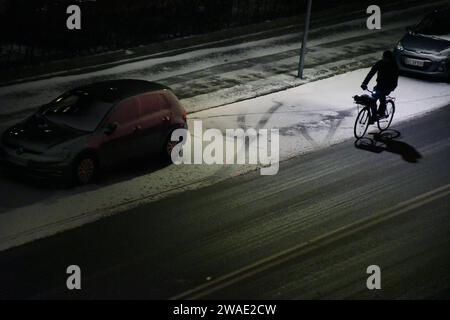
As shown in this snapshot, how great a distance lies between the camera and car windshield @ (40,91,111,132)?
13.1 metres

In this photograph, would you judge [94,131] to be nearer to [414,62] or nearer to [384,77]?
[384,77]

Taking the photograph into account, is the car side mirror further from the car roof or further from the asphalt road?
the asphalt road

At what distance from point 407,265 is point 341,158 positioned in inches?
182

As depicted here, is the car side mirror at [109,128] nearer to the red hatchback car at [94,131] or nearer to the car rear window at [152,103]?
the red hatchback car at [94,131]

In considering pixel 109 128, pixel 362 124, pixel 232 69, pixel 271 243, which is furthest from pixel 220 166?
pixel 232 69

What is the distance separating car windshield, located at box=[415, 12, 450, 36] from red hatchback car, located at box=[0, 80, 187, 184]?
10.2 metres

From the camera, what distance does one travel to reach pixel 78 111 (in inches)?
524

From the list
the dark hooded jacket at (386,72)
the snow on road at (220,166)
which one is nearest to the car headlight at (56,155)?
the snow on road at (220,166)

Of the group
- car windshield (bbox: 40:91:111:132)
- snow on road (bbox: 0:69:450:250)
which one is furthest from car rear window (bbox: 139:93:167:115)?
snow on road (bbox: 0:69:450:250)

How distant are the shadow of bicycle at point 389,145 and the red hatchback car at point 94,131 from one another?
13.2ft

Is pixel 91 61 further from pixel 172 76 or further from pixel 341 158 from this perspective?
pixel 341 158

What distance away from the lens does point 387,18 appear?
27047 mm

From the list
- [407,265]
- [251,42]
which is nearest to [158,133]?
[407,265]

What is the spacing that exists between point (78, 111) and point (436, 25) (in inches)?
504
